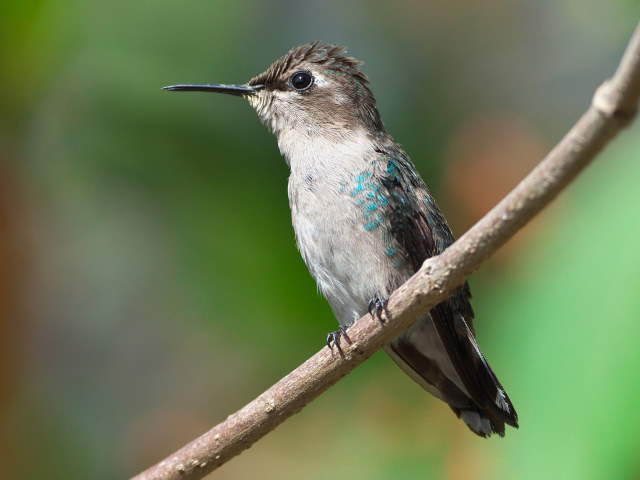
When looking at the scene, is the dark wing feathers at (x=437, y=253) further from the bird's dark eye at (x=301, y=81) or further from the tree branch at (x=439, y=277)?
the tree branch at (x=439, y=277)

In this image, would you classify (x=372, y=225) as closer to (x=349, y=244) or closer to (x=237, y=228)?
(x=349, y=244)

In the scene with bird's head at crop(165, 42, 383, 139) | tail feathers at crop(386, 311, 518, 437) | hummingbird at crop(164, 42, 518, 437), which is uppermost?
bird's head at crop(165, 42, 383, 139)

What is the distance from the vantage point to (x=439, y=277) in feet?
6.08

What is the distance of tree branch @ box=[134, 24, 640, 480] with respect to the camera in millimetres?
1374

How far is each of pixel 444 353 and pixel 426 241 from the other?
0.42 m

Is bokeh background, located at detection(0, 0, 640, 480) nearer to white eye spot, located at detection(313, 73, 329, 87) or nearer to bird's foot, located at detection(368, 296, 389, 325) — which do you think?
white eye spot, located at detection(313, 73, 329, 87)

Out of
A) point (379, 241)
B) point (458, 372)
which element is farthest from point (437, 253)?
point (458, 372)

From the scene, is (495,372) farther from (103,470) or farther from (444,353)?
(103,470)

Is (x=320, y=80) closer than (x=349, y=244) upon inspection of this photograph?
No

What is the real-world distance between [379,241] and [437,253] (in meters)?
0.20

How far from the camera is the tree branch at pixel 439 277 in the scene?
4.51 ft

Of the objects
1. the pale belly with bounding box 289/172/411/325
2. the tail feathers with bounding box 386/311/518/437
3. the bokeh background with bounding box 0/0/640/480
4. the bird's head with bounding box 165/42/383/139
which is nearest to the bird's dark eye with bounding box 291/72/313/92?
the bird's head with bounding box 165/42/383/139

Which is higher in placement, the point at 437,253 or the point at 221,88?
the point at 221,88

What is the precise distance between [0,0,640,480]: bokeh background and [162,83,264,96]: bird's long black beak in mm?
377
